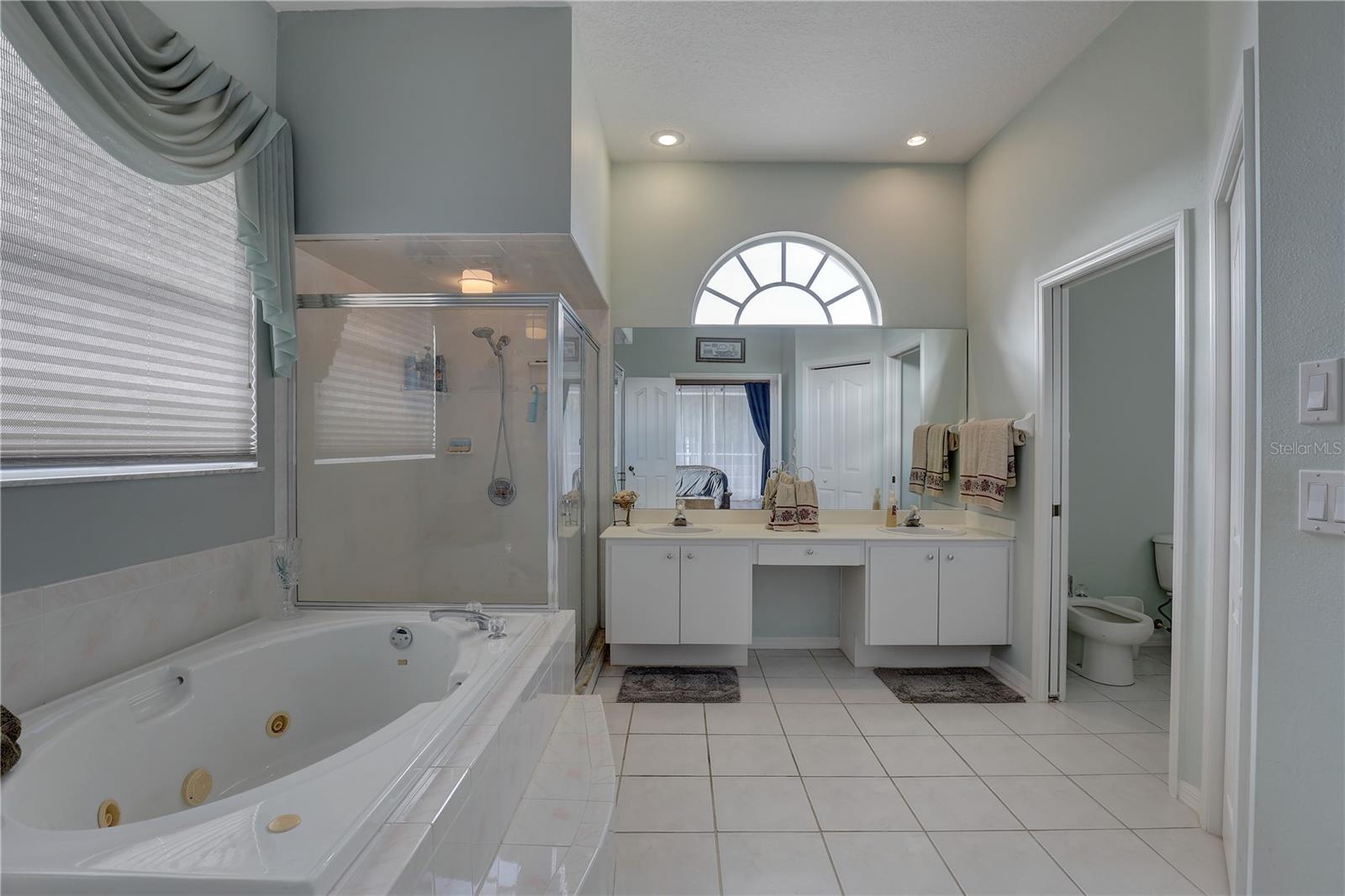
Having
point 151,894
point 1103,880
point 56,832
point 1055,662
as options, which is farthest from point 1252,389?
point 56,832

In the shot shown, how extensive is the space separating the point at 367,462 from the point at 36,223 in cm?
126

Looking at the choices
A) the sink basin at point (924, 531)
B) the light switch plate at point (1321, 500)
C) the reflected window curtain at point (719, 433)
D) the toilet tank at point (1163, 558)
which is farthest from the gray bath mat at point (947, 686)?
the light switch plate at point (1321, 500)

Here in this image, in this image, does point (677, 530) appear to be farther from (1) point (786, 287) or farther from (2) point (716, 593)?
(1) point (786, 287)

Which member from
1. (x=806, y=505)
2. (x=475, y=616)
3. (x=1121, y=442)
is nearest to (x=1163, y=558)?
(x=1121, y=442)

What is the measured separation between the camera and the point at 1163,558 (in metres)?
3.62

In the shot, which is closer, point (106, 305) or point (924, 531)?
point (106, 305)

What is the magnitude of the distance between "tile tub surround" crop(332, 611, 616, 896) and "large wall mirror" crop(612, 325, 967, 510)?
170 centimetres

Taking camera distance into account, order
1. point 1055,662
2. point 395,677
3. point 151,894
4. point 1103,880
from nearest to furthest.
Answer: point 151,894
point 1103,880
point 395,677
point 1055,662

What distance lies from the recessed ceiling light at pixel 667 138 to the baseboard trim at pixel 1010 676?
3221 millimetres

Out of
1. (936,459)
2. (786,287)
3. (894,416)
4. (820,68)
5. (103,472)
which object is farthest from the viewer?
(786,287)

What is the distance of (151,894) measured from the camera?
0.85 meters

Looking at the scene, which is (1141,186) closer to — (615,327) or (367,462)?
(615,327)

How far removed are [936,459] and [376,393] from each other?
2828 millimetres

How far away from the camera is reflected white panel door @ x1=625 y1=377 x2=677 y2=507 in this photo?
3572mm
